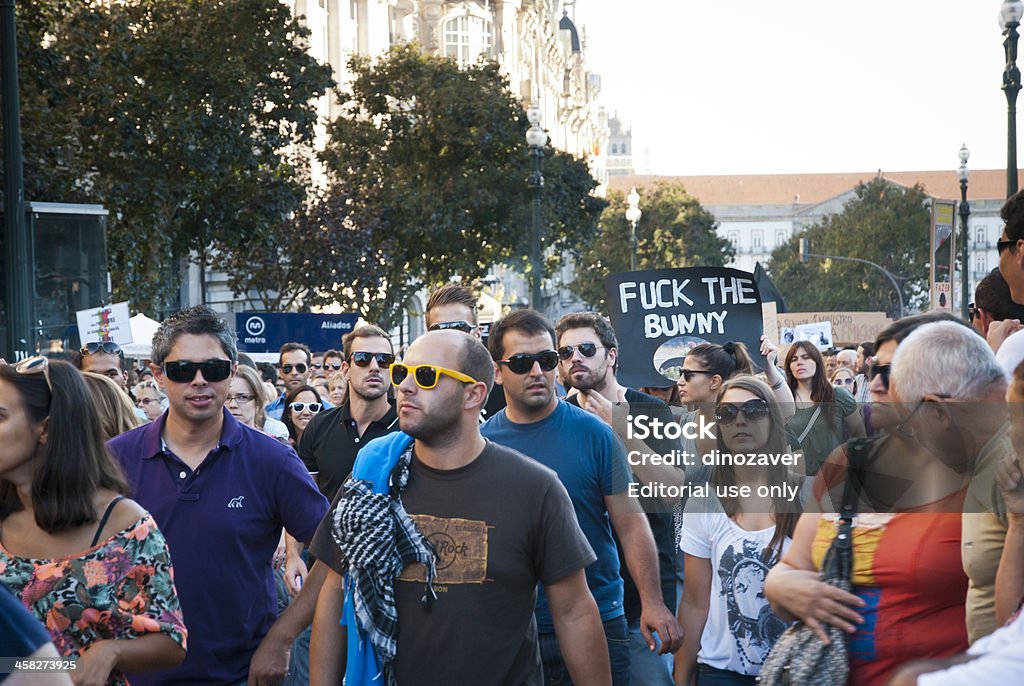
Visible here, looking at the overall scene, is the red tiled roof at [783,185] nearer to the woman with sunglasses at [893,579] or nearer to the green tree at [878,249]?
the green tree at [878,249]

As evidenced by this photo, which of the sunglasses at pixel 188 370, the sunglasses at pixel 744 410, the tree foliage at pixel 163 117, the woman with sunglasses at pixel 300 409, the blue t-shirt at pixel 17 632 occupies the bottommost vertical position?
the woman with sunglasses at pixel 300 409

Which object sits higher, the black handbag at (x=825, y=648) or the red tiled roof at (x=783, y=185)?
the red tiled roof at (x=783, y=185)

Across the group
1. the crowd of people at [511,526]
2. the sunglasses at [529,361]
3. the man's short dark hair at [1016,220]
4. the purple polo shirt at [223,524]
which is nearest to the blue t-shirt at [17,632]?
the crowd of people at [511,526]

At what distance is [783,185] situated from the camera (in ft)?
593

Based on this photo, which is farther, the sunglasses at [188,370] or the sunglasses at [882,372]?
the sunglasses at [188,370]

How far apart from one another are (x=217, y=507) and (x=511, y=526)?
1.29 m

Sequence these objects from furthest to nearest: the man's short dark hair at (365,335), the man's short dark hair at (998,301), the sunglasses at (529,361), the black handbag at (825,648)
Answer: the man's short dark hair at (365,335)
the man's short dark hair at (998,301)
the sunglasses at (529,361)
the black handbag at (825,648)

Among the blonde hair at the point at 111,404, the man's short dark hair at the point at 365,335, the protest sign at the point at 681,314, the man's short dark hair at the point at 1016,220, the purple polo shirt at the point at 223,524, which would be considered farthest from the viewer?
the protest sign at the point at 681,314

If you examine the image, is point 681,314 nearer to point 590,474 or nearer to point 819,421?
point 590,474

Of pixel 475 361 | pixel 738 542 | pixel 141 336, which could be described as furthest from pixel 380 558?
pixel 141 336

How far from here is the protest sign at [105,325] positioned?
48.0ft

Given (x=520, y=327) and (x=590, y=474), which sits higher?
(x=520, y=327)

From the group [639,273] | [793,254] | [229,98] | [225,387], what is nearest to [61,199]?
[229,98]

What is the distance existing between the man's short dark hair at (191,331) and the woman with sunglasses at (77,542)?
1156mm
